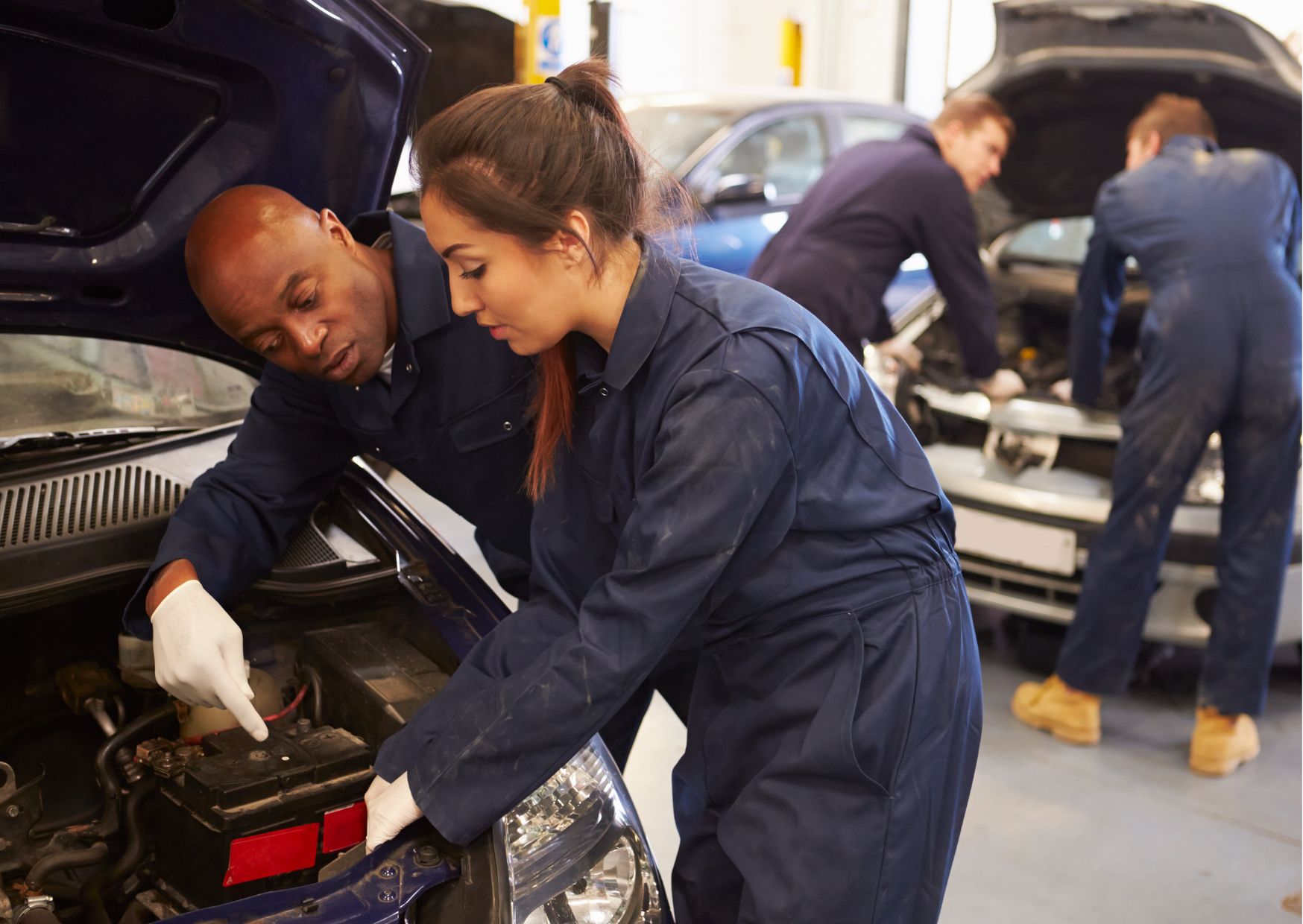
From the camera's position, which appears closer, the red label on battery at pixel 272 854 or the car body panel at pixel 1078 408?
the red label on battery at pixel 272 854

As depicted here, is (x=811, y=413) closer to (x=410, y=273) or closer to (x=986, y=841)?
(x=410, y=273)

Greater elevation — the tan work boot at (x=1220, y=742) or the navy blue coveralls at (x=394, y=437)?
the navy blue coveralls at (x=394, y=437)

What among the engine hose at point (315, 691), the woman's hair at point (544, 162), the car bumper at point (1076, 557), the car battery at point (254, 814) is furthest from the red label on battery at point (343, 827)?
the car bumper at point (1076, 557)

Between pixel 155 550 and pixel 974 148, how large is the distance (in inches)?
88.2

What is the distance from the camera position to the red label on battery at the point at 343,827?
1.31 m

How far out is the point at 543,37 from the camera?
170 inches

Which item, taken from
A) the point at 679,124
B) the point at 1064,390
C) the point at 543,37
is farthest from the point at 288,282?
the point at 679,124

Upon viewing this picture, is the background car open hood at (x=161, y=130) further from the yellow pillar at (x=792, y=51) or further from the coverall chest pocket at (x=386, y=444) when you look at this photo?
the yellow pillar at (x=792, y=51)

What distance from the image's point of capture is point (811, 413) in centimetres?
119

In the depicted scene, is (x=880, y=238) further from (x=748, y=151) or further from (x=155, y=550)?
(x=748, y=151)

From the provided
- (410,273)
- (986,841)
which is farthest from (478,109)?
(986,841)

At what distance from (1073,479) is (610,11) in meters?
2.42

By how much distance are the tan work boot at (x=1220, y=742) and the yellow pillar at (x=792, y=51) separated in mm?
6272

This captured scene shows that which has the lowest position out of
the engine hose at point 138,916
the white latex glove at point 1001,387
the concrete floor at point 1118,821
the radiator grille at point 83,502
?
the concrete floor at point 1118,821
